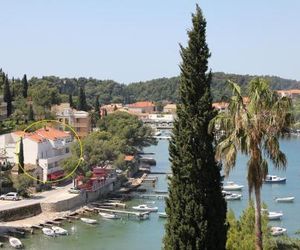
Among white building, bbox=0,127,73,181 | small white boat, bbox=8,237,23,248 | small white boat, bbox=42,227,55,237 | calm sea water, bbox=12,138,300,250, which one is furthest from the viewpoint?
white building, bbox=0,127,73,181

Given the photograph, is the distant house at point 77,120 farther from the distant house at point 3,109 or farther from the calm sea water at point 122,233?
the calm sea water at point 122,233

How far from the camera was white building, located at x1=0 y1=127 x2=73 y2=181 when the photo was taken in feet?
180

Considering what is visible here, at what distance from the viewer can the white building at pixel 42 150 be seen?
5488 cm

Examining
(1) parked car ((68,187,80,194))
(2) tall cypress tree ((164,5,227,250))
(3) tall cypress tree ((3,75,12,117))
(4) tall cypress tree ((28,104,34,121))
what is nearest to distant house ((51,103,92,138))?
(4) tall cypress tree ((28,104,34,121))

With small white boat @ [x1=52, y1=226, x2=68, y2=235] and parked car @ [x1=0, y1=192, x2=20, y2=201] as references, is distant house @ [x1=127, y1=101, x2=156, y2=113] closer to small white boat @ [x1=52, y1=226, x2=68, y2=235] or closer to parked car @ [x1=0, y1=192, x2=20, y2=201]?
parked car @ [x1=0, y1=192, x2=20, y2=201]

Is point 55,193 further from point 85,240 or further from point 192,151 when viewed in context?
point 192,151

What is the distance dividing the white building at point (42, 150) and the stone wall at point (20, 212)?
8.48m

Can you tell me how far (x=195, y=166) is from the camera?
46.1 feet

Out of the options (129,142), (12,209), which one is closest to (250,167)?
(12,209)

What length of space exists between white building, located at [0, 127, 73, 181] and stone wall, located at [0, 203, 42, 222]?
8.48m

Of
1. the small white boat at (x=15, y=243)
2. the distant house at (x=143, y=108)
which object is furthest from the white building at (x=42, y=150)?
the distant house at (x=143, y=108)

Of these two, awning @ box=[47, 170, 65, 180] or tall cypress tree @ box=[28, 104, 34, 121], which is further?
tall cypress tree @ box=[28, 104, 34, 121]

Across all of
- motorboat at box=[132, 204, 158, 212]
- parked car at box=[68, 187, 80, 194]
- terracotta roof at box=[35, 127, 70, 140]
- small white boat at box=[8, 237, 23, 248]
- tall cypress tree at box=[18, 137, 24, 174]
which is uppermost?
terracotta roof at box=[35, 127, 70, 140]

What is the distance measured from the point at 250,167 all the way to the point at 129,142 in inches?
2315
